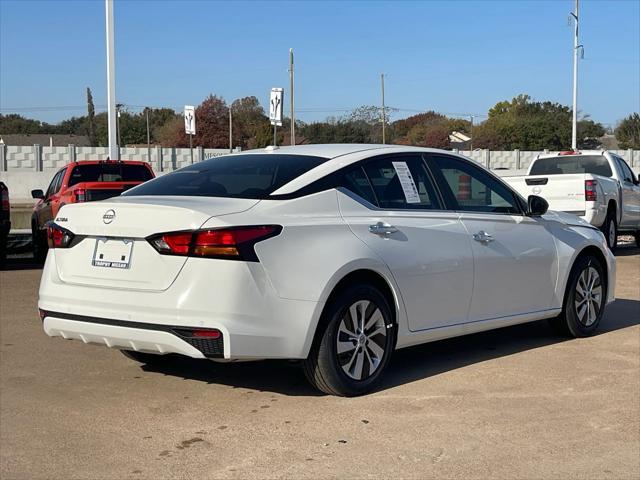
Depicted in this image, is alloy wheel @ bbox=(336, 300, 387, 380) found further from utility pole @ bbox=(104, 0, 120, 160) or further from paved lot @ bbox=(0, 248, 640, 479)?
utility pole @ bbox=(104, 0, 120, 160)

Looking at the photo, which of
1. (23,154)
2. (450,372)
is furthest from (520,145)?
(450,372)

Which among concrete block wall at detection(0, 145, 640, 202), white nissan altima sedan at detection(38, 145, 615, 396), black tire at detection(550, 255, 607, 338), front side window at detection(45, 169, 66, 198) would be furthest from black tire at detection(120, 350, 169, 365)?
concrete block wall at detection(0, 145, 640, 202)

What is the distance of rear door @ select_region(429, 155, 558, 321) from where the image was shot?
6.44m

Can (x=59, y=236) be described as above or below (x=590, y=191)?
below

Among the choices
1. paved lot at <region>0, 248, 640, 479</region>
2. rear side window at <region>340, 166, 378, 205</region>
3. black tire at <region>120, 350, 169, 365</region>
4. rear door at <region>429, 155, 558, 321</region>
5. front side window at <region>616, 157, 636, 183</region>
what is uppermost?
front side window at <region>616, 157, 636, 183</region>

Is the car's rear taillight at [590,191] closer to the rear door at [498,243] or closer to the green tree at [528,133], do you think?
the rear door at [498,243]

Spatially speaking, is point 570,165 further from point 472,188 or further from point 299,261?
point 299,261

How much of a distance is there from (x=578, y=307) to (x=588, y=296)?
0.63ft

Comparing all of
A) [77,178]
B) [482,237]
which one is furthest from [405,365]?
[77,178]

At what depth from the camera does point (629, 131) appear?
283 feet

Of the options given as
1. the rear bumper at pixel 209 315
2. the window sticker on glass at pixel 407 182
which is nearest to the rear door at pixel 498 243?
the window sticker on glass at pixel 407 182

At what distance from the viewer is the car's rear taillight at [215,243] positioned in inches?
193

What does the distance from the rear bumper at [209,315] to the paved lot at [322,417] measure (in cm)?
45

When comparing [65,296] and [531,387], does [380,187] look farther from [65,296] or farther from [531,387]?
[65,296]
